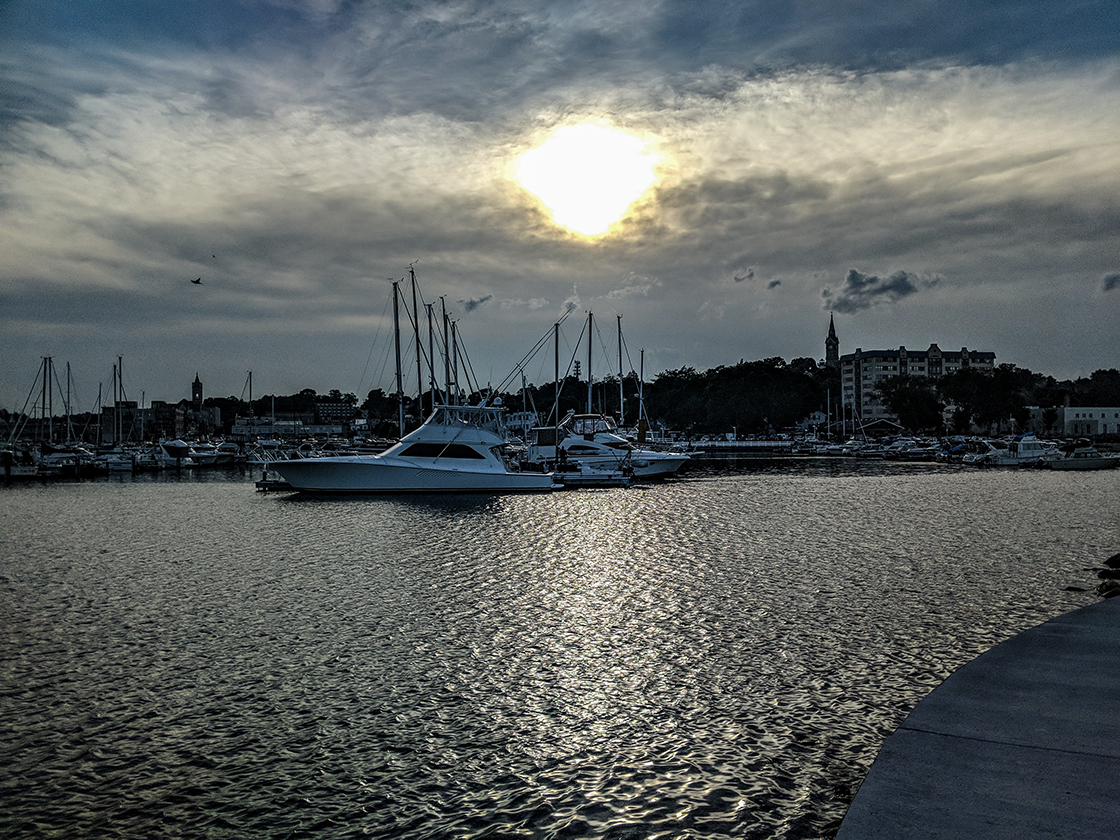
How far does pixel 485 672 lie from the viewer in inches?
508

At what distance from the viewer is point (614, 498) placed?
161 ft

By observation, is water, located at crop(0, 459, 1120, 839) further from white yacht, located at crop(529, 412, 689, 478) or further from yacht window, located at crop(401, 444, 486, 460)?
white yacht, located at crop(529, 412, 689, 478)

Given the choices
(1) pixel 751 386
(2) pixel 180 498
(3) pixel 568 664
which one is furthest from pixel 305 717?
(1) pixel 751 386

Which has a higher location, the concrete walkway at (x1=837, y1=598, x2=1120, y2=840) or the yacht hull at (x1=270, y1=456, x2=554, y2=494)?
the yacht hull at (x1=270, y1=456, x2=554, y2=494)

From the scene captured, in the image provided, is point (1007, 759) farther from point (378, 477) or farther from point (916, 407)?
point (916, 407)

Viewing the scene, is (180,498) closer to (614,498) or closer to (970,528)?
(614,498)

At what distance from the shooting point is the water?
27.7 feet

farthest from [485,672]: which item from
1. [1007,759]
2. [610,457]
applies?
[610,457]

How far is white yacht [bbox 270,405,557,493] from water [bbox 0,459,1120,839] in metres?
17.6

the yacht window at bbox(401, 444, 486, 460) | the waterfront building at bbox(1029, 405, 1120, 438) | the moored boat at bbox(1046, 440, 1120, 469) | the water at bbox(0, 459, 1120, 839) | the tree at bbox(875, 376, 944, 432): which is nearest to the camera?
the water at bbox(0, 459, 1120, 839)

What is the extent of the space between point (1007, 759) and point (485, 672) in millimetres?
7767

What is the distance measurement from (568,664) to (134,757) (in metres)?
6.48

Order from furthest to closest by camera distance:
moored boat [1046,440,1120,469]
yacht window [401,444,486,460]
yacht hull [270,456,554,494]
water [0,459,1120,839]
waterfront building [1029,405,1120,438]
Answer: waterfront building [1029,405,1120,438]
moored boat [1046,440,1120,469]
yacht window [401,444,486,460]
yacht hull [270,456,554,494]
water [0,459,1120,839]

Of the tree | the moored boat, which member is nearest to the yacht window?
the moored boat
